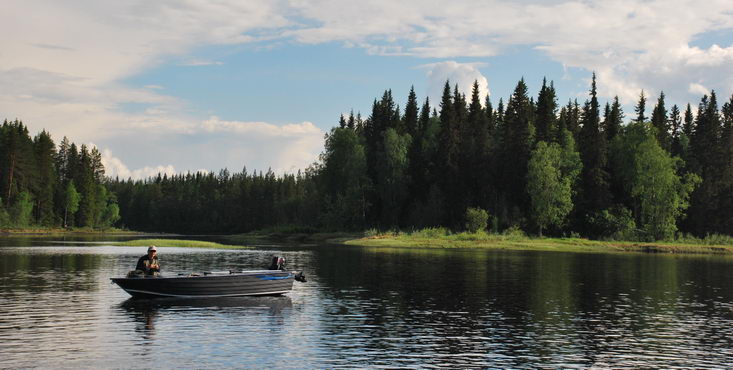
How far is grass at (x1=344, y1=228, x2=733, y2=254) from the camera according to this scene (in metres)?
110

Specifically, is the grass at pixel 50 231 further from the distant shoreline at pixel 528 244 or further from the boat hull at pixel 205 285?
the boat hull at pixel 205 285

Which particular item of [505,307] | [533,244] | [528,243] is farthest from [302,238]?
[505,307]

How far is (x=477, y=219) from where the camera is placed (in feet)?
390

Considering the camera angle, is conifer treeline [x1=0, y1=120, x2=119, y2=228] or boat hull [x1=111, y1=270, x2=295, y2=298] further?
conifer treeline [x1=0, y1=120, x2=119, y2=228]

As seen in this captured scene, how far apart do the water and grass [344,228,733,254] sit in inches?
2107

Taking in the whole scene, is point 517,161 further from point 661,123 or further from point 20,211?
point 20,211

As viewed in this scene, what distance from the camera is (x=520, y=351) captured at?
25953mm

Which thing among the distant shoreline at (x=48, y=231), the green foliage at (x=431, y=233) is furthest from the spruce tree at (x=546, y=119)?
the distant shoreline at (x=48, y=231)

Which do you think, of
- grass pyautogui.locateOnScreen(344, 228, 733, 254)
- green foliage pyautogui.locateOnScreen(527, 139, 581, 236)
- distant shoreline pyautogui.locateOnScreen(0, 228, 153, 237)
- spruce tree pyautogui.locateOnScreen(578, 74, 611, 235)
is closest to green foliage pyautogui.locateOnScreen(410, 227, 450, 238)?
grass pyautogui.locateOnScreen(344, 228, 733, 254)

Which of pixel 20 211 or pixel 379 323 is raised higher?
pixel 20 211

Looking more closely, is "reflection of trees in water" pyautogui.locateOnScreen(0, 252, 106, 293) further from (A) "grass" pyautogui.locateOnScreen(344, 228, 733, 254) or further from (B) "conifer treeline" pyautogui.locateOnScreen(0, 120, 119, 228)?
(B) "conifer treeline" pyautogui.locateOnScreen(0, 120, 119, 228)

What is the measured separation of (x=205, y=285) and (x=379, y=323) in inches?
507

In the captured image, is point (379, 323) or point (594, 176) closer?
point (379, 323)

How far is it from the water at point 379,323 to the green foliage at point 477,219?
6153 centimetres
